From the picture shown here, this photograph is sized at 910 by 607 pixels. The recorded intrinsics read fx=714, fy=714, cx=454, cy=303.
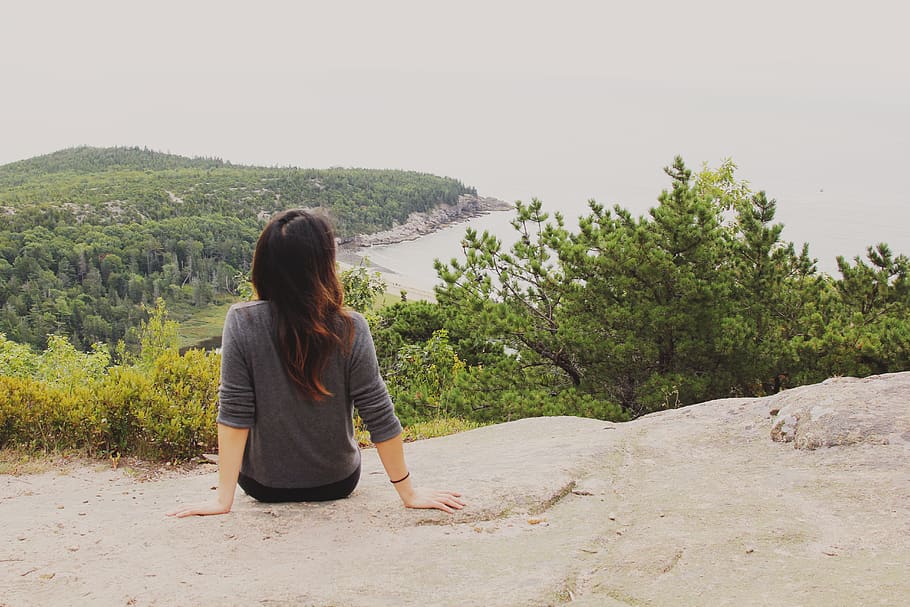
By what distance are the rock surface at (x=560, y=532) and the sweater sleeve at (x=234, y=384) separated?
0.51 meters

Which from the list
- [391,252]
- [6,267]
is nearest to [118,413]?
[391,252]

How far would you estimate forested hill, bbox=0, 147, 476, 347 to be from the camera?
86625mm

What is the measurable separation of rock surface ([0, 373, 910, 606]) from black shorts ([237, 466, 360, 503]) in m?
0.06

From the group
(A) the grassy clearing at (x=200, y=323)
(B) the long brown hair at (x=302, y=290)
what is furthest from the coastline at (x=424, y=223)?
(B) the long brown hair at (x=302, y=290)

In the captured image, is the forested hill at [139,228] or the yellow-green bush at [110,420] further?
the forested hill at [139,228]

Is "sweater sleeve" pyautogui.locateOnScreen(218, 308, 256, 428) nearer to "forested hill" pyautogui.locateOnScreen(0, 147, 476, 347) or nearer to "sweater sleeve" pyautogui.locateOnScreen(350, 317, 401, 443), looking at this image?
"sweater sleeve" pyautogui.locateOnScreen(350, 317, 401, 443)

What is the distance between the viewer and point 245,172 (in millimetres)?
151875

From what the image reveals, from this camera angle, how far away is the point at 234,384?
10.7ft

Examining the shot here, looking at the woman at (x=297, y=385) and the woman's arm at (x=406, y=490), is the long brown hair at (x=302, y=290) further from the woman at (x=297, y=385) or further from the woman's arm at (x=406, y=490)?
the woman's arm at (x=406, y=490)

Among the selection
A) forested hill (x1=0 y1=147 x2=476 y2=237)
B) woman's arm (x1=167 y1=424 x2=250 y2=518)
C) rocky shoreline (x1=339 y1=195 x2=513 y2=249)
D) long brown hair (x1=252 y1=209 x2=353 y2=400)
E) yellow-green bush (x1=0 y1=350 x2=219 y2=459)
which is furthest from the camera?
forested hill (x1=0 y1=147 x2=476 y2=237)

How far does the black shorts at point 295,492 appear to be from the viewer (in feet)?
11.7

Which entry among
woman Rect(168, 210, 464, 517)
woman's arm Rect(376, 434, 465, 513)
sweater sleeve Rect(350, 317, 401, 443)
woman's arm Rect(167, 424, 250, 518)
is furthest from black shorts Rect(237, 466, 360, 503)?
sweater sleeve Rect(350, 317, 401, 443)

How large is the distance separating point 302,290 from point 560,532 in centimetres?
162

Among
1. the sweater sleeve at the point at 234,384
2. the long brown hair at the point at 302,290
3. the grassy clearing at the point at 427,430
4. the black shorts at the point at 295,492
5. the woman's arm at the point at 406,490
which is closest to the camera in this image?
the long brown hair at the point at 302,290
